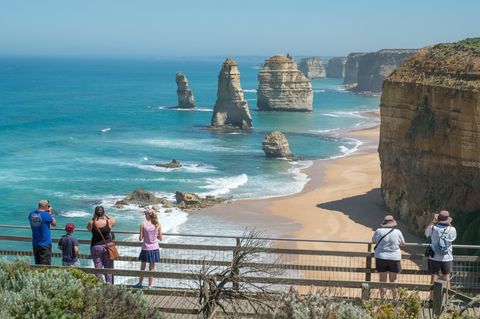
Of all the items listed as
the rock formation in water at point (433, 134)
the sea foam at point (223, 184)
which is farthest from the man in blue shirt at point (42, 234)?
the sea foam at point (223, 184)

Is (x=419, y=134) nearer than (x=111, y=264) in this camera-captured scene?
No

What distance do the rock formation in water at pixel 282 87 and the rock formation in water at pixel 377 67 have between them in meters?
53.4

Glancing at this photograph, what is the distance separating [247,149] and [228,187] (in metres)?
19.1

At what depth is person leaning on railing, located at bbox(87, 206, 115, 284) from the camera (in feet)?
37.0

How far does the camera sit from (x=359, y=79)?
509ft

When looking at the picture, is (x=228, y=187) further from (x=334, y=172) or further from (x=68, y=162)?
(x=68, y=162)

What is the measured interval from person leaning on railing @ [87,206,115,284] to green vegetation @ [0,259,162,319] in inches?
62.0

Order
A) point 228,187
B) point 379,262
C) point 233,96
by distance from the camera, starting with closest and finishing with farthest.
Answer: point 379,262
point 228,187
point 233,96

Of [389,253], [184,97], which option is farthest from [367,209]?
[184,97]

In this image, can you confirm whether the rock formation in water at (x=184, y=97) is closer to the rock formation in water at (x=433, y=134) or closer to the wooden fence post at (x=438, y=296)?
the rock formation in water at (x=433, y=134)

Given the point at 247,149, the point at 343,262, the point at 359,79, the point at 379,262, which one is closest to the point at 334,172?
the point at 247,149

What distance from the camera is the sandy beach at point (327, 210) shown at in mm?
30875

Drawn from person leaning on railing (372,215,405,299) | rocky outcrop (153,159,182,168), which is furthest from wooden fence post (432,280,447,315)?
rocky outcrop (153,159,182,168)

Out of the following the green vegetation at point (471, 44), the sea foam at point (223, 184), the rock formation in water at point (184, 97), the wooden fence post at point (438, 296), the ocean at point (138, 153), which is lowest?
the sea foam at point (223, 184)
